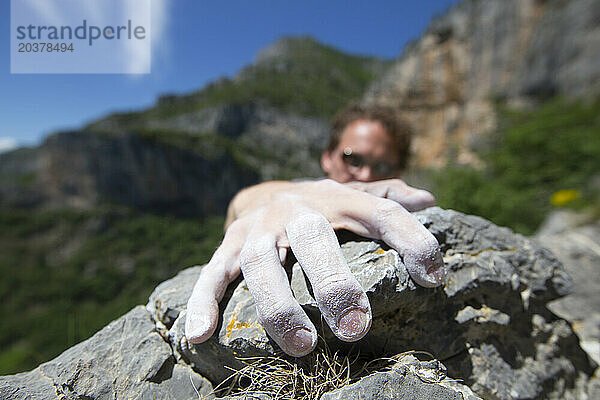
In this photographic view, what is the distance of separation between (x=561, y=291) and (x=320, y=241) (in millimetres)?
1547

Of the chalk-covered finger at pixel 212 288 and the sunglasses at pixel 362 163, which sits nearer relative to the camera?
the chalk-covered finger at pixel 212 288

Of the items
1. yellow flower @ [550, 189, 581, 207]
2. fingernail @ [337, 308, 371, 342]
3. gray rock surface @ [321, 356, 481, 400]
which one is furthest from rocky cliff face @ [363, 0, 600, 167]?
fingernail @ [337, 308, 371, 342]

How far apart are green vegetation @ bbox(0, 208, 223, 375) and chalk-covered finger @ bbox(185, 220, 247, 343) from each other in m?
48.9

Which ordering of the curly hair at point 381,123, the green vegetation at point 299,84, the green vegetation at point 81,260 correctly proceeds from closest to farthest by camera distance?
the curly hair at point 381,123
the green vegetation at point 81,260
the green vegetation at point 299,84

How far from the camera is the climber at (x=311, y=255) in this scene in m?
1.18

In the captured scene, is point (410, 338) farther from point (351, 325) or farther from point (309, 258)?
point (309, 258)

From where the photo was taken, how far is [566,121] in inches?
403

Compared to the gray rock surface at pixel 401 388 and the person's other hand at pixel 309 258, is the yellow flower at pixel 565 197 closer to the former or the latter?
the person's other hand at pixel 309 258

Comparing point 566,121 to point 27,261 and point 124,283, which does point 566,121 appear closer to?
point 124,283

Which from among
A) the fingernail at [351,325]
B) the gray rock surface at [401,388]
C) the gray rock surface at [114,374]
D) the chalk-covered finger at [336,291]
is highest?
the chalk-covered finger at [336,291]

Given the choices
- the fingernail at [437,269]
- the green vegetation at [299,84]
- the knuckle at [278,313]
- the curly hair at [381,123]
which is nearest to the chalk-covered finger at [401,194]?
the fingernail at [437,269]

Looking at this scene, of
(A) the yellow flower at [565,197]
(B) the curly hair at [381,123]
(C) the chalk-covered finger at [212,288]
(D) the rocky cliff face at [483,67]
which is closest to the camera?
(C) the chalk-covered finger at [212,288]

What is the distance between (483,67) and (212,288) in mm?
20499

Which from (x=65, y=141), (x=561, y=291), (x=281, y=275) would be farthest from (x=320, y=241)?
(x=65, y=141)
